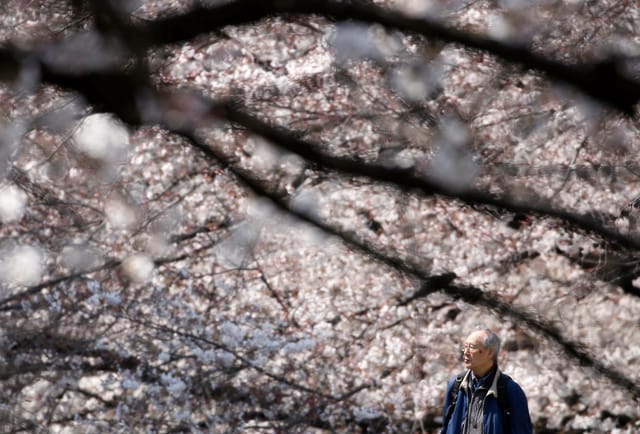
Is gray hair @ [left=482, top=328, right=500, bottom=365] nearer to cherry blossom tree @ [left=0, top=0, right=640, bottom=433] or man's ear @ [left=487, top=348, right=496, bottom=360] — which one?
man's ear @ [left=487, top=348, right=496, bottom=360]

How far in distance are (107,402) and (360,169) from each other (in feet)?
9.71

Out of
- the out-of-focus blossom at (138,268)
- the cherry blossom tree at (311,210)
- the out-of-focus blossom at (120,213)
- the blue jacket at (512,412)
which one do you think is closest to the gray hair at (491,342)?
the blue jacket at (512,412)

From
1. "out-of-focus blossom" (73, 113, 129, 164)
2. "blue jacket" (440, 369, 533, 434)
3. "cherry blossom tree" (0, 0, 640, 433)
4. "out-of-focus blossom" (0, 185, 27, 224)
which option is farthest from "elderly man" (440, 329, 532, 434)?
"out-of-focus blossom" (0, 185, 27, 224)

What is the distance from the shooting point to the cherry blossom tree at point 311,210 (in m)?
7.05

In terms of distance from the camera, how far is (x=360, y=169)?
784 cm

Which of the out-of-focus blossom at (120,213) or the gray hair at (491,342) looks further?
the out-of-focus blossom at (120,213)

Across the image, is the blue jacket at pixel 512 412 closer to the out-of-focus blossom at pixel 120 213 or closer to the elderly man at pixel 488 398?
the elderly man at pixel 488 398

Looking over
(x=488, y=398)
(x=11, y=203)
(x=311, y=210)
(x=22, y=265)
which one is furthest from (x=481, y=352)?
(x=11, y=203)

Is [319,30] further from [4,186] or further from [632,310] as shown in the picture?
[632,310]

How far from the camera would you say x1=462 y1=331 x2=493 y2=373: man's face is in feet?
13.6

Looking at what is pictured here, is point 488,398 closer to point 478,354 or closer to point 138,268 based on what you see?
point 478,354

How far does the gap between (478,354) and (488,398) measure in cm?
23

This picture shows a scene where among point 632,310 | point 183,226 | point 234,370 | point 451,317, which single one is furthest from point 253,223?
point 632,310

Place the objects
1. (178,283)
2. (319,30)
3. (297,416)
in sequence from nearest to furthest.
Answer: (297,416) < (178,283) < (319,30)
